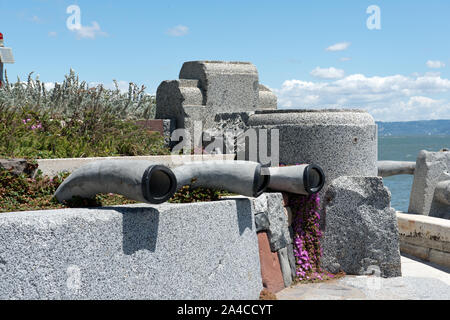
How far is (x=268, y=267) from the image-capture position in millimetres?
5984

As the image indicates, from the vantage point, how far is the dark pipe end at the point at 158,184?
4.19 metres

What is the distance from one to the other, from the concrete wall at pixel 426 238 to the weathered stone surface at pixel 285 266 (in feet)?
10.3

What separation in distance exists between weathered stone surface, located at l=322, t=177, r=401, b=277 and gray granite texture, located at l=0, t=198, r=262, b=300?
1.75 metres

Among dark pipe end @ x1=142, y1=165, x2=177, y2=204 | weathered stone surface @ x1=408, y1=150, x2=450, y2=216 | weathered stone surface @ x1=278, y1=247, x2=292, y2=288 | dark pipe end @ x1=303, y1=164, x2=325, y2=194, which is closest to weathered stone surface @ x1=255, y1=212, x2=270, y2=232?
weathered stone surface @ x1=278, y1=247, x2=292, y2=288

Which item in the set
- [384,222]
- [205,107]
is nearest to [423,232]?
[384,222]

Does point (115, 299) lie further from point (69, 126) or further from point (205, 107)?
point (205, 107)

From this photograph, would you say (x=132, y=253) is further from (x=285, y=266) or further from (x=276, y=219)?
(x=285, y=266)

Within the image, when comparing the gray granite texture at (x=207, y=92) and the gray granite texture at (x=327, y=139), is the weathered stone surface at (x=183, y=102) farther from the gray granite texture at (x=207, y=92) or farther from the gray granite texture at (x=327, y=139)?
the gray granite texture at (x=327, y=139)

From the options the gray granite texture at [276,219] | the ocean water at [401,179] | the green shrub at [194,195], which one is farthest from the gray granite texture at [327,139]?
the ocean water at [401,179]

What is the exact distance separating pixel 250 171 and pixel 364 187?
2251 millimetres

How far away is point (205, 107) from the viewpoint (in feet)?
32.0

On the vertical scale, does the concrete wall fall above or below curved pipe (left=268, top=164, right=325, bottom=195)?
below

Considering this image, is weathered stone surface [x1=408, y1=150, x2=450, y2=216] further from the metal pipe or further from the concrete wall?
the concrete wall

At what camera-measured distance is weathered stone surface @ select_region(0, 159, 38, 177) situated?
544 cm
